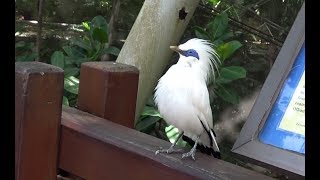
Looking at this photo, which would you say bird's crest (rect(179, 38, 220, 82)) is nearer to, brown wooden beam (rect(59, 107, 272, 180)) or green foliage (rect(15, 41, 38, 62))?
brown wooden beam (rect(59, 107, 272, 180))

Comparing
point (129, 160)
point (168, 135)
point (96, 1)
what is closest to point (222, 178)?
point (129, 160)

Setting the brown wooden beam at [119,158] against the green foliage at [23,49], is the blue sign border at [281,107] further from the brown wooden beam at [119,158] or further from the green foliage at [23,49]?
the green foliage at [23,49]

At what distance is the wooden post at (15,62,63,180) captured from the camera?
1.35 m

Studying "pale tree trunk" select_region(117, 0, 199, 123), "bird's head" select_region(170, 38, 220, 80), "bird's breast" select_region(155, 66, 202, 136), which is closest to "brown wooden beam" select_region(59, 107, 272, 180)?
"bird's breast" select_region(155, 66, 202, 136)

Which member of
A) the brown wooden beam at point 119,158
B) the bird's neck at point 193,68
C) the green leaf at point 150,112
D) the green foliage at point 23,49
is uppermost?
the bird's neck at point 193,68

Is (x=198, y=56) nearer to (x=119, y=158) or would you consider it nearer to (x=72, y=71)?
(x=119, y=158)

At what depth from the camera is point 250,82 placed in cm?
401

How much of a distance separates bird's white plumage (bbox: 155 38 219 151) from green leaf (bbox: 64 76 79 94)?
117 cm

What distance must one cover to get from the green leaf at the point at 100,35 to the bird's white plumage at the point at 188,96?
1.45 metres

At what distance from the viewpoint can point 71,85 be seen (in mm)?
2801

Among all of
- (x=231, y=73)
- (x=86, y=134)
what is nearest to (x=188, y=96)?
(x=86, y=134)

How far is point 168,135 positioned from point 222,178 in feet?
5.06

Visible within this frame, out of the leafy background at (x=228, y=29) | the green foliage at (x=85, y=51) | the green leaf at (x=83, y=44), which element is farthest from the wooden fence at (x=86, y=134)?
the leafy background at (x=228, y=29)

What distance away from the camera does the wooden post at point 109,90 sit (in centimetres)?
148
